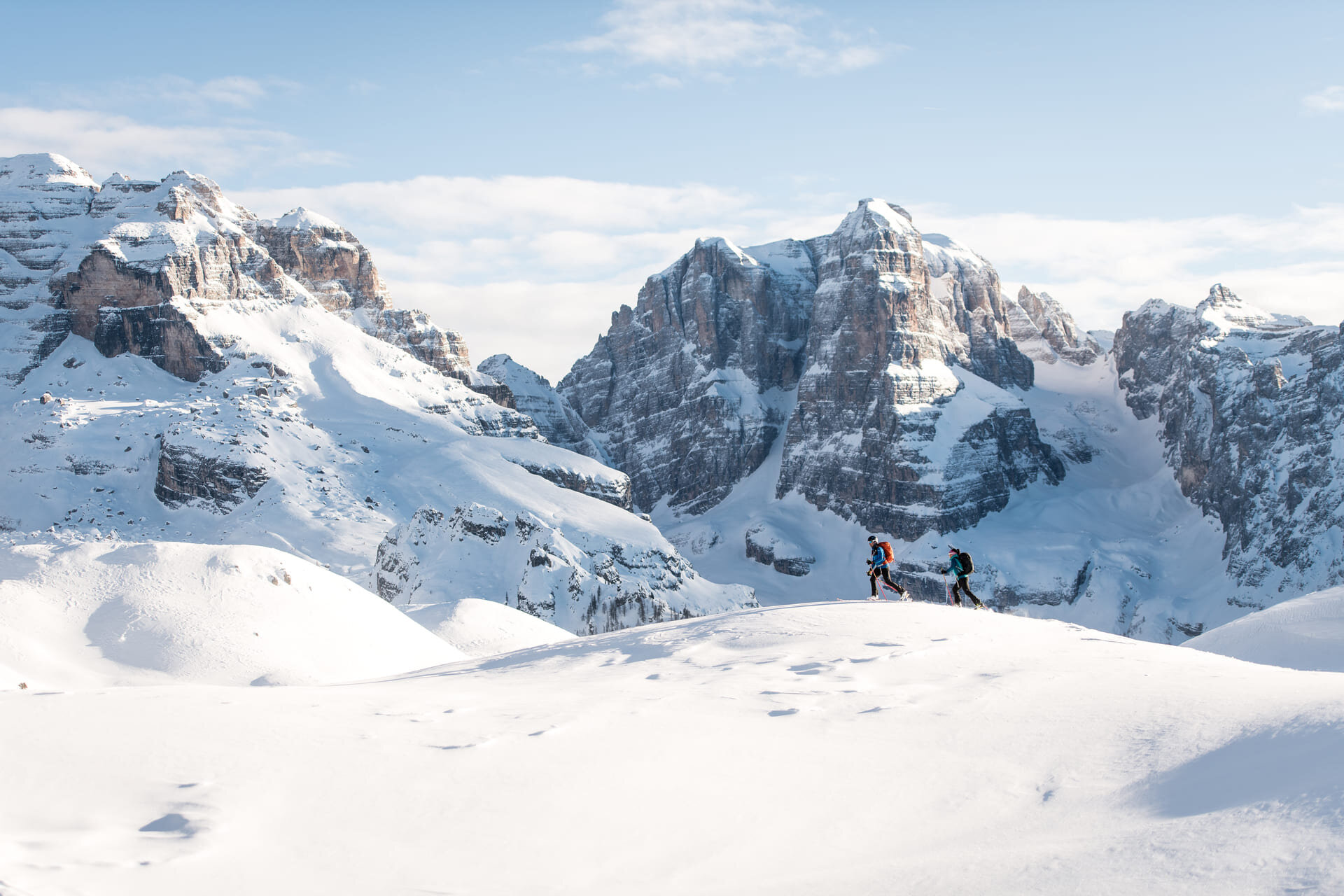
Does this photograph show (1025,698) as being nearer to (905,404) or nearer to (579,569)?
(579,569)

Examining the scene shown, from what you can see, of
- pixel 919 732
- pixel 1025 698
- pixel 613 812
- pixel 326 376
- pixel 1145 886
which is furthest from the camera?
pixel 326 376

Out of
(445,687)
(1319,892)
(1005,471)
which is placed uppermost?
(1319,892)

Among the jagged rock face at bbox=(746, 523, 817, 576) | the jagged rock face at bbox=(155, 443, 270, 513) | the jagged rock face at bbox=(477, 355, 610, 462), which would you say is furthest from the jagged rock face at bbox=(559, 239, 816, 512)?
the jagged rock face at bbox=(155, 443, 270, 513)

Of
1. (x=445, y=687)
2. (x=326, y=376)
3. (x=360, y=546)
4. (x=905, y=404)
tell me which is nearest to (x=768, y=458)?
(x=905, y=404)

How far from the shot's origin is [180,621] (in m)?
28.1

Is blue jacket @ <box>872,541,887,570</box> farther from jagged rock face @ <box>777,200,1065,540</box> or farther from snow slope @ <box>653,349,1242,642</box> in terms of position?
jagged rock face @ <box>777,200,1065,540</box>

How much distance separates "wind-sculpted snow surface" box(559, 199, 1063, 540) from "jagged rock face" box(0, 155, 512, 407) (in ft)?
161

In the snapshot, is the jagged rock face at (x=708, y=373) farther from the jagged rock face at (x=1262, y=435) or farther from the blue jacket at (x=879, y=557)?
the blue jacket at (x=879, y=557)

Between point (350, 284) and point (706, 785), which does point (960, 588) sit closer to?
point (706, 785)

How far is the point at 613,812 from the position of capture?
33.4ft

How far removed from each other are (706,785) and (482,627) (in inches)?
1454

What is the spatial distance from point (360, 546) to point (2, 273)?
65.7m

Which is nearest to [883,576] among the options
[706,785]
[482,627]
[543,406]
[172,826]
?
[706,785]

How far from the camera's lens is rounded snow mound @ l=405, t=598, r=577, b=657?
147 ft
